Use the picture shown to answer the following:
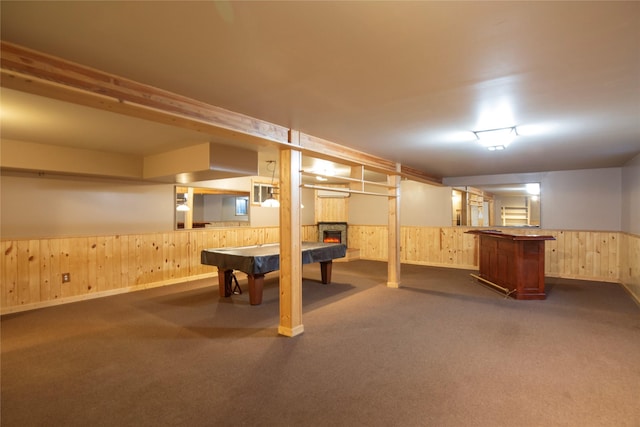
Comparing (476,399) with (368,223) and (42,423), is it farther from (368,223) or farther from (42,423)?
(368,223)

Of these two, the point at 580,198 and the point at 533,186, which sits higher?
the point at 533,186

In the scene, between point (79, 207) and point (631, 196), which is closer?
point (79, 207)

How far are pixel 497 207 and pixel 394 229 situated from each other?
9.23 m

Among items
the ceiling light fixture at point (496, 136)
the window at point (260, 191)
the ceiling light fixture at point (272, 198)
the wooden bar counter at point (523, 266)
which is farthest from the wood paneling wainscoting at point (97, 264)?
Answer: the wooden bar counter at point (523, 266)

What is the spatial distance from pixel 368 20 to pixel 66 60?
1844 millimetres

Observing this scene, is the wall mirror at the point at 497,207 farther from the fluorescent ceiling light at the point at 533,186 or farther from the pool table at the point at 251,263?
the pool table at the point at 251,263

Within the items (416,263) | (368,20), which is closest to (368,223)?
(416,263)

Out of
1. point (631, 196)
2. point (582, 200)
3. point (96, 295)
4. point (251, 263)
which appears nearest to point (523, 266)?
point (631, 196)

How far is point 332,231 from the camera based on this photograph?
9953 mm

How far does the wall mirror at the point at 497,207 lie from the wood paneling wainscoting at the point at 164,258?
1321 mm

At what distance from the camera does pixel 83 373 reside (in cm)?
276

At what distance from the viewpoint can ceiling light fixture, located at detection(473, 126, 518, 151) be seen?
3621 mm

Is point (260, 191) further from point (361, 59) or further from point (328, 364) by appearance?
point (361, 59)

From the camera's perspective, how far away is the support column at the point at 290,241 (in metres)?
3.60
